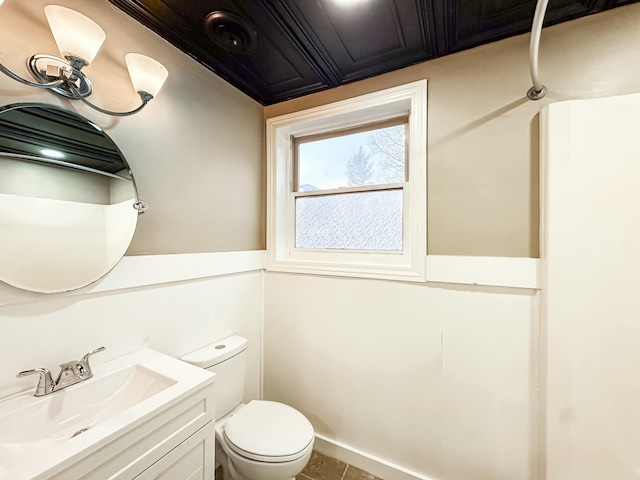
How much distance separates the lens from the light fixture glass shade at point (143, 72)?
108 centimetres

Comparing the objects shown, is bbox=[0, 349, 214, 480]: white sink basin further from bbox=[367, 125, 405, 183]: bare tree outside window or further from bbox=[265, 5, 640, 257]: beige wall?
bbox=[367, 125, 405, 183]: bare tree outside window

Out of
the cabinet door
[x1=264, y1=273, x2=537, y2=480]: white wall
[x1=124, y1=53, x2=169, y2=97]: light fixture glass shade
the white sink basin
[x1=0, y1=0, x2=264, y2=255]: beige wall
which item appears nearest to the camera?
the white sink basin

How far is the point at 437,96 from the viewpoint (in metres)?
1.37

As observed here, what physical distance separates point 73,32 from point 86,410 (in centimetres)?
128

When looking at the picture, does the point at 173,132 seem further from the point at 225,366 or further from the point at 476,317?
the point at 476,317

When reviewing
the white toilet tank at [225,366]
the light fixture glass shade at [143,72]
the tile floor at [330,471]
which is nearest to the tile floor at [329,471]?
the tile floor at [330,471]

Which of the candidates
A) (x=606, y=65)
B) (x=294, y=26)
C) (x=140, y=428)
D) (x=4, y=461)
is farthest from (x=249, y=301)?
(x=606, y=65)

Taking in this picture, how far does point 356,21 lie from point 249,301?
162 cm

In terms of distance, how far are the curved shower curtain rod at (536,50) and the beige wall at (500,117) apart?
30mm

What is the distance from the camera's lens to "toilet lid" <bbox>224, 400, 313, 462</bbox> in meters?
1.14

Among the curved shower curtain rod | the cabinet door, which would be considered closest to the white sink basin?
the cabinet door

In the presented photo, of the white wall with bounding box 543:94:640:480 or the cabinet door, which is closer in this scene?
the cabinet door

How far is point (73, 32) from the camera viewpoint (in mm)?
888

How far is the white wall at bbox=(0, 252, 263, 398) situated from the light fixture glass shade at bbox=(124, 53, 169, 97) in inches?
28.5
